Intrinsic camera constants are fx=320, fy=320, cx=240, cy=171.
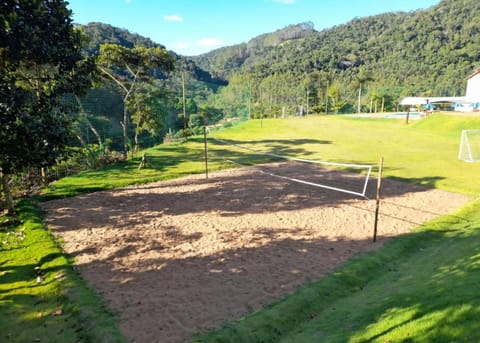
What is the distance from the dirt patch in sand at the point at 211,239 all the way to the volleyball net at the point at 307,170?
1.59ft

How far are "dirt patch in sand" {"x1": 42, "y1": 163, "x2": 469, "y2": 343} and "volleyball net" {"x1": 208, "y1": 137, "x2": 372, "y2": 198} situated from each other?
483mm

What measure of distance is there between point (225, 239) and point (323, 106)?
76827 mm

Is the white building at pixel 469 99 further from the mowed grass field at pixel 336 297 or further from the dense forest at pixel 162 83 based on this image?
the mowed grass field at pixel 336 297

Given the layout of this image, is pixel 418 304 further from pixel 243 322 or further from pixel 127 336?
pixel 127 336

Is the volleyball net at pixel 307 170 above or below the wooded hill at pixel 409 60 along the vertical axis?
below

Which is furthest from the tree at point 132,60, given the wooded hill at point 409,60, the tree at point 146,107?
the wooded hill at point 409,60

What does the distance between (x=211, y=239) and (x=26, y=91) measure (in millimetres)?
6815

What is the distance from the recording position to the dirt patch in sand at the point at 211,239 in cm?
737

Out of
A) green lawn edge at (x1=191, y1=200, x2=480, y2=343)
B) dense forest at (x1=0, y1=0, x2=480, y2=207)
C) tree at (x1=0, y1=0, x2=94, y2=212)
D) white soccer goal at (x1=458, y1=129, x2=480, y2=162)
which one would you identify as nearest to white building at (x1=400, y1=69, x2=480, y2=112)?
dense forest at (x1=0, y1=0, x2=480, y2=207)

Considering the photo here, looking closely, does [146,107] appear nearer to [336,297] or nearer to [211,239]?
[211,239]

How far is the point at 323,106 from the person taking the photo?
82.1 meters

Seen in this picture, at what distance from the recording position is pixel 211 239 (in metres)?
11.0

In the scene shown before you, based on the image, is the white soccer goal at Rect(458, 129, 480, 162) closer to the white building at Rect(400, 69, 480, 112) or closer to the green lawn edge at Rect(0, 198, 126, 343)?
the green lawn edge at Rect(0, 198, 126, 343)

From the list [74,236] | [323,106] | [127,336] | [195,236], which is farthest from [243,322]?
[323,106]
